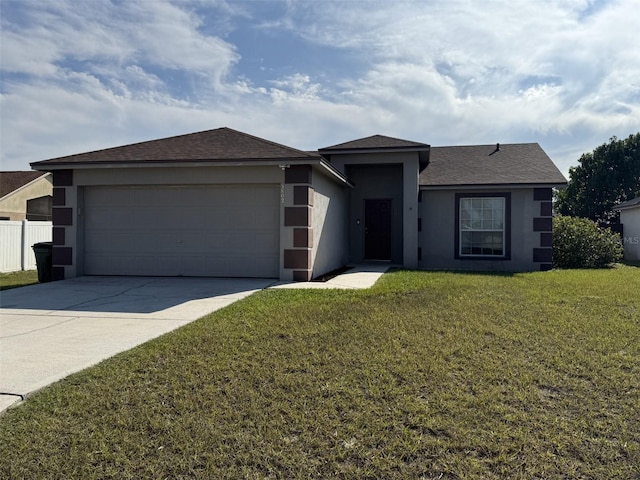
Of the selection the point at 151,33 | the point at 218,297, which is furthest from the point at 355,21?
the point at 218,297

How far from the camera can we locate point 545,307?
7.30 m

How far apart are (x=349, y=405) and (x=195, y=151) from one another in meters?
9.11

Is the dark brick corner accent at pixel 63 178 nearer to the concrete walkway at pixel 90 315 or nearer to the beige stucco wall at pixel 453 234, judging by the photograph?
the concrete walkway at pixel 90 315

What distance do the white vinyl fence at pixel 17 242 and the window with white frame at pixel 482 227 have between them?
15029mm

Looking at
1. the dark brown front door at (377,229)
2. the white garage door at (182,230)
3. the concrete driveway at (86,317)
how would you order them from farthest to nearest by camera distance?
the dark brown front door at (377,229)
the white garage door at (182,230)
the concrete driveway at (86,317)

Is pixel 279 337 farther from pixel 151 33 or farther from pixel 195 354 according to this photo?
pixel 151 33

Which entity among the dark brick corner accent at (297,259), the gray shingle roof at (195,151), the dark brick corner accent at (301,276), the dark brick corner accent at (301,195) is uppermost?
the gray shingle roof at (195,151)

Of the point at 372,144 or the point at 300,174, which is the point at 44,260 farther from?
the point at 372,144

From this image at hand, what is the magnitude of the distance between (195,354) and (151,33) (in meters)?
8.71

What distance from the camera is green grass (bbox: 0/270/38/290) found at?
1135 cm

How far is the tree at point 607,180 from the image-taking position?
30547mm

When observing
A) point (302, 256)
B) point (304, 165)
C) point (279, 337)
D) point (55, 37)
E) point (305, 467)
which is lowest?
point (305, 467)

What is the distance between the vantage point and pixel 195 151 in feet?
37.4

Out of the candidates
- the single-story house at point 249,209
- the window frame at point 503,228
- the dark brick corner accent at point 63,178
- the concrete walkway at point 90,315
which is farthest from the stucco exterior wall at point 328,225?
the dark brick corner accent at point 63,178
